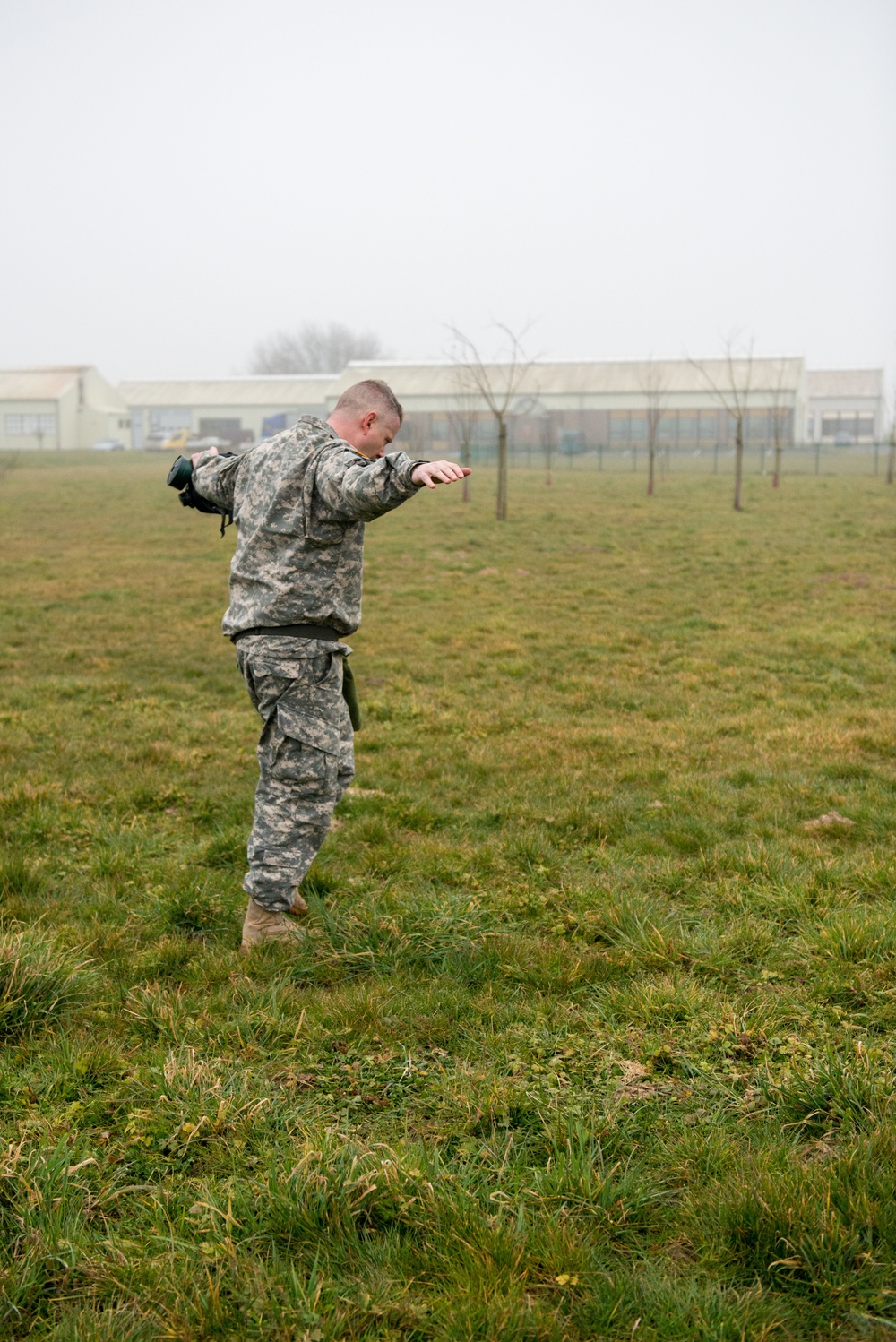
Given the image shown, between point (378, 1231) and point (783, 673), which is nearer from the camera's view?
point (378, 1231)

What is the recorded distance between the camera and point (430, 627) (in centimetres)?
1173

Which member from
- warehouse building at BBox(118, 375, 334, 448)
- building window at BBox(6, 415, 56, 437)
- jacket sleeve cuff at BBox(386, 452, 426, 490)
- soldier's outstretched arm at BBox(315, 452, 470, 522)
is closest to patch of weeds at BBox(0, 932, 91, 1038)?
soldier's outstretched arm at BBox(315, 452, 470, 522)

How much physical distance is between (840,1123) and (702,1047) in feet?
1.68

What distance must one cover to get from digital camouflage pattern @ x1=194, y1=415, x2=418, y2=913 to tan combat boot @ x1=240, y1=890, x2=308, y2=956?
49 mm

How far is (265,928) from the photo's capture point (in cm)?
400

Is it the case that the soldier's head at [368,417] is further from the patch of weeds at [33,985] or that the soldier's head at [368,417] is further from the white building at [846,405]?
the white building at [846,405]

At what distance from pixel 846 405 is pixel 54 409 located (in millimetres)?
57753

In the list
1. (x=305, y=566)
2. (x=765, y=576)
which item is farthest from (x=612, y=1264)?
(x=765, y=576)

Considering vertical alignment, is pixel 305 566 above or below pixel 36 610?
above

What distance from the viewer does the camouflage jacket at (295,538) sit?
385 centimetres

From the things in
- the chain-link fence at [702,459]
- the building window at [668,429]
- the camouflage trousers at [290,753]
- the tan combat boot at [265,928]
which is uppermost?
the building window at [668,429]

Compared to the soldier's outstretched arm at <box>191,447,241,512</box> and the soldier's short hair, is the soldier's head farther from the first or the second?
the soldier's outstretched arm at <box>191,447,241,512</box>

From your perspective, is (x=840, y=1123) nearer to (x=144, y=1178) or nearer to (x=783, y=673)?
(x=144, y=1178)

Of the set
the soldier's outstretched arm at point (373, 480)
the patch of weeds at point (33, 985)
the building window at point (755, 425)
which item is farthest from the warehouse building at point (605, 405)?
the patch of weeds at point (33, 985)
